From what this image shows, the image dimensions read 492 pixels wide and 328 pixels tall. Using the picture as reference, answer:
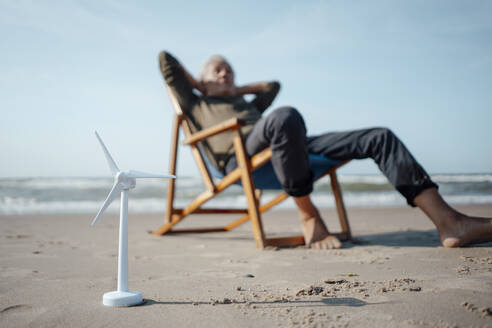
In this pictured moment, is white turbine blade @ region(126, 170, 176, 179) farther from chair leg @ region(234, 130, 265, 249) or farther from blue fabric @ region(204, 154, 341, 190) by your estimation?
blue fabric @ region(204, 154, 341, 190)

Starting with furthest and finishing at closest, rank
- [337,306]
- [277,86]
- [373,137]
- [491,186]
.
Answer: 1. [491,186]
2. [277,86]
3. [373,137]
4. [337,306]

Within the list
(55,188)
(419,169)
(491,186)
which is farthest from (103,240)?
(491,186)

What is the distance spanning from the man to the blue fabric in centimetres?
12

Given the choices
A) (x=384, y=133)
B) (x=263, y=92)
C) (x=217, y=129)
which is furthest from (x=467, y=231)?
(x=263, y=92)

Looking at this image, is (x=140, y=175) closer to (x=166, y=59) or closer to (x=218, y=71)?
(x=166, y=59)

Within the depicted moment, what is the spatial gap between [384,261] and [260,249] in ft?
2.74

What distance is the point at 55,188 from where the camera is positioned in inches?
431

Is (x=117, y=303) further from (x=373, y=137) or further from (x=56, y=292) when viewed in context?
(x=373, y=137)

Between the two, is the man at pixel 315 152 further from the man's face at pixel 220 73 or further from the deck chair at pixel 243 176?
the man's face at pixel 220 73

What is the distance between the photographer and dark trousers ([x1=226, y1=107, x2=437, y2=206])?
2.17 meters

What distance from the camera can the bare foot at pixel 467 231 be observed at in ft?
6.70

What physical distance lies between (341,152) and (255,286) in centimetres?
131

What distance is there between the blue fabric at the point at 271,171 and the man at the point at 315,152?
0.12 m

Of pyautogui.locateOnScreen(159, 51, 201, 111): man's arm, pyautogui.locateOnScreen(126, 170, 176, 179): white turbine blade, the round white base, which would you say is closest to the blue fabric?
pyautogui.locateOnScreen(159, 51, 201, 111): man's arm
